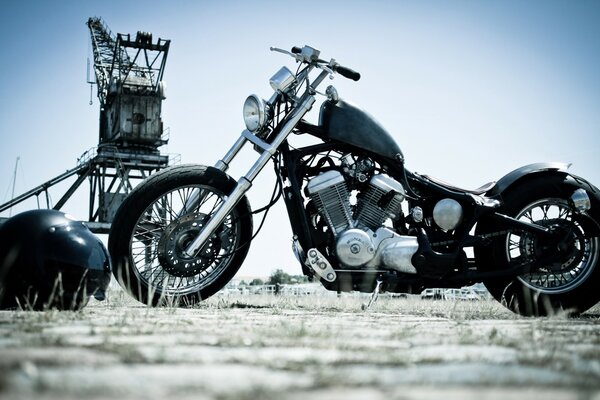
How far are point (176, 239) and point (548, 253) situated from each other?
9.88ft

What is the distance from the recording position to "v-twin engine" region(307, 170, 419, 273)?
185 inches

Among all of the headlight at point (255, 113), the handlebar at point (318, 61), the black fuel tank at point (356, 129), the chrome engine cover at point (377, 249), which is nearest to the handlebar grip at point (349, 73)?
the handlebar at point (318, 61)

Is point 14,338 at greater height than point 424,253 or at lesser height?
lesser

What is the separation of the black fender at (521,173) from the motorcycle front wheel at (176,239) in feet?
7.01

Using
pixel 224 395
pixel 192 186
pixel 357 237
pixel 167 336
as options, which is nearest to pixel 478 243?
pixel 357 237

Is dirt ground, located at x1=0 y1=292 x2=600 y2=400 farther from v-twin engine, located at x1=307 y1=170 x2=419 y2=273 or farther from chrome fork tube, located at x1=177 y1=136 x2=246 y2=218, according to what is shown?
chrome fork tube, located at x1=177 y1=136 x2=246 y2=218

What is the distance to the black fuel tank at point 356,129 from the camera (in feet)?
16.1

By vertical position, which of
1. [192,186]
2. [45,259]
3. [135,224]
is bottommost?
[45,259]

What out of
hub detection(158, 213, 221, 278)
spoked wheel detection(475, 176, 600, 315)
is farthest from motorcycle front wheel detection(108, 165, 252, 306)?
spoked wheel detection(475, 176, 600, 315)

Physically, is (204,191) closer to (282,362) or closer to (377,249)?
(377,249)

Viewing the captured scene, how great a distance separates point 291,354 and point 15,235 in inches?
103

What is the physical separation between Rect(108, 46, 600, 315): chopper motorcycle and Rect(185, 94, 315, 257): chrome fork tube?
0.01m

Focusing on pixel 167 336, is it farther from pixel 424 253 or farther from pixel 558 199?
pixel 558 199

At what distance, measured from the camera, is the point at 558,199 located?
5.04m
